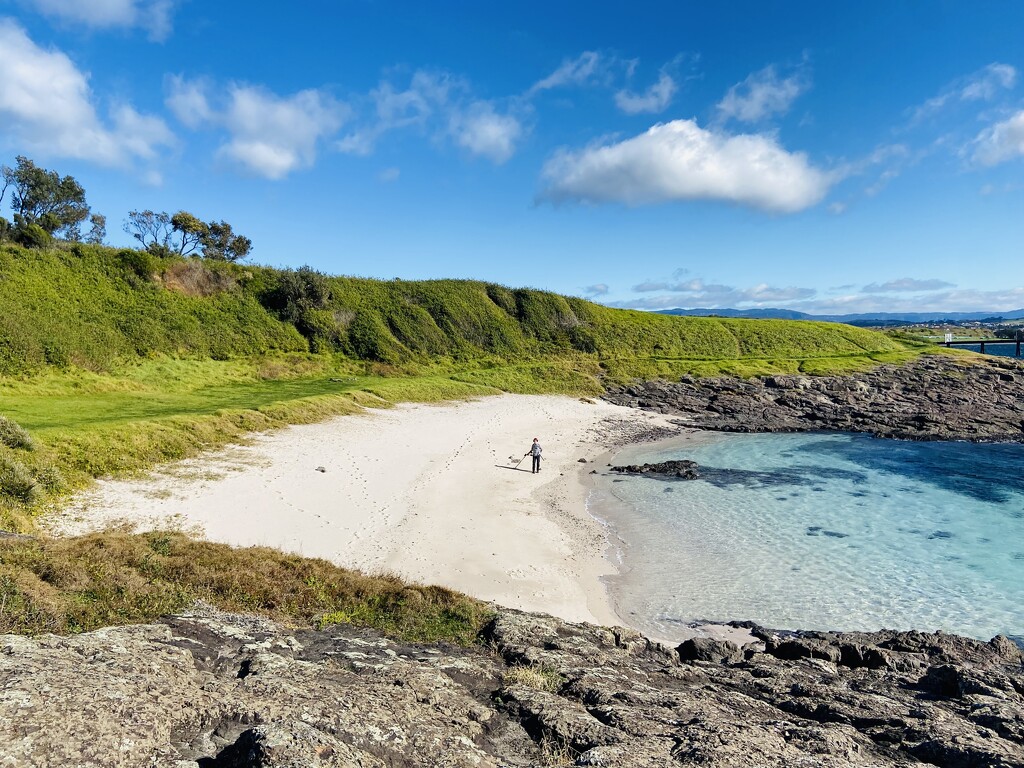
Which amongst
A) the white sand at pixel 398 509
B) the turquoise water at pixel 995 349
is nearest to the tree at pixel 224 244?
the white sand at pixel 398 509

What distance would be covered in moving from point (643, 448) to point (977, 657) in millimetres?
23366

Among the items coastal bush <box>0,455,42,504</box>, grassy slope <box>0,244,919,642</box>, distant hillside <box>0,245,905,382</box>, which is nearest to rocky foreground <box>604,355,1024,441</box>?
grassy slope <box>0,244,919,642</box>

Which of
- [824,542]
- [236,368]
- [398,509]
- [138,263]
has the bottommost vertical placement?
[824,542]

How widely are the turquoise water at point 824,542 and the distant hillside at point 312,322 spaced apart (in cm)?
3165

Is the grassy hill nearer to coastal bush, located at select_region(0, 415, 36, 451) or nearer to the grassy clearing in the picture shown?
coastal bush, located at select_region(0, 415, 36, 451)

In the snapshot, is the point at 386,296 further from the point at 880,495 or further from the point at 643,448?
the point at 880,495

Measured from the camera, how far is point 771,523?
21.8 meters

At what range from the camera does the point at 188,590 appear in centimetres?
971

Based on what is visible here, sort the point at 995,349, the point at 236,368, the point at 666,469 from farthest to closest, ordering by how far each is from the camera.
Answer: the point at 995,349 < the point at 236,368 < the point at 666,469

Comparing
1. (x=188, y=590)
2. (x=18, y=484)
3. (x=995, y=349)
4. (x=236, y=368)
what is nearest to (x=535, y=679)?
(x=188, y=590)

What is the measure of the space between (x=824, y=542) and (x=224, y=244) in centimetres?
7496

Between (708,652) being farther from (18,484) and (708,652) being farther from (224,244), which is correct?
(224,244)

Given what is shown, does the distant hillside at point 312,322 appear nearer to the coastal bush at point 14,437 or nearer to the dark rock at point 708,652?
the coastal bush at point 14,437

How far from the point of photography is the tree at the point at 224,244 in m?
70.1
